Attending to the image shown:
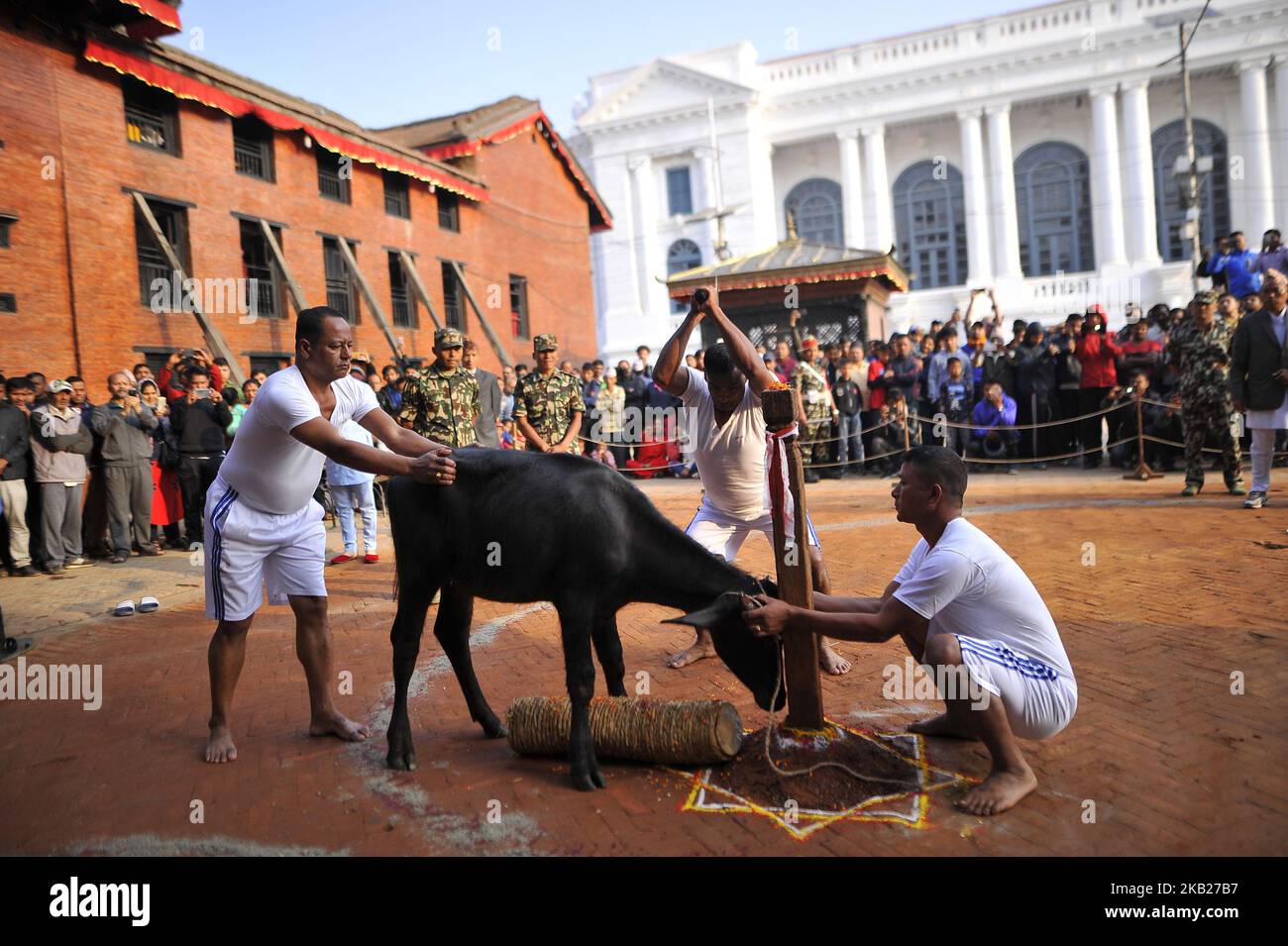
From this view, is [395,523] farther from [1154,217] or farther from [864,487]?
[1154,217]

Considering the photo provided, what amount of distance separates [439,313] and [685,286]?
930 cm

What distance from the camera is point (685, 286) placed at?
1995 cm

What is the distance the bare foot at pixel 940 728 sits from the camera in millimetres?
4598

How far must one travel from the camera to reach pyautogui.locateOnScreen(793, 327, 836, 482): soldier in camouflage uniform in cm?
1543

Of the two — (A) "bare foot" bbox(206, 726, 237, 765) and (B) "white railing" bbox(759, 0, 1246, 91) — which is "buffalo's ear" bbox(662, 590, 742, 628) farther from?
(B) "white railing" bbox(759, 0, 1246, 91)

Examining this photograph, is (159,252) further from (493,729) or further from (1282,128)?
(1282,128)

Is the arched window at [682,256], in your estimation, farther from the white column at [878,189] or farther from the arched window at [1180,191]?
the arched window at [1180,191]

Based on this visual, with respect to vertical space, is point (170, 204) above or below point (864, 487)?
above

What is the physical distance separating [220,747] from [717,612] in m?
2.82

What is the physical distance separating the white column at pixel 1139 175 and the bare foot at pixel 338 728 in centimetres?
4307

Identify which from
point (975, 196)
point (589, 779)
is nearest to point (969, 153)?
point (975, 196)

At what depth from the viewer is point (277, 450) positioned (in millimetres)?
4758

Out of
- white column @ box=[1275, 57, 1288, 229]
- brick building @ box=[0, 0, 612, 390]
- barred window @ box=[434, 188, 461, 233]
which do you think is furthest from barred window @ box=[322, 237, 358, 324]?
white column @ box=[1275, 57, 1288, 229]
